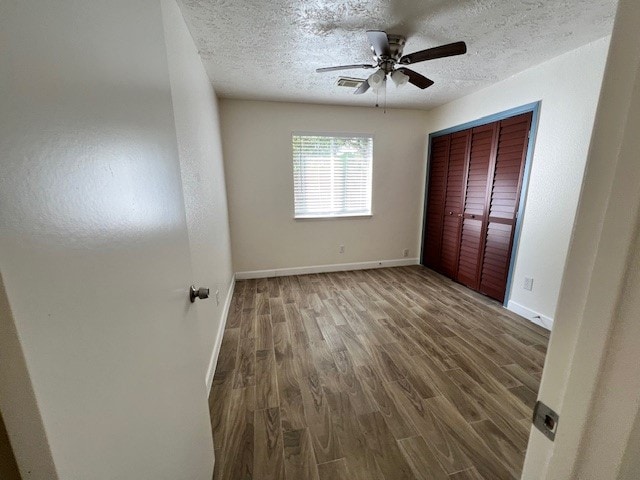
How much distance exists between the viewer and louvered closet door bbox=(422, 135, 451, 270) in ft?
11.5

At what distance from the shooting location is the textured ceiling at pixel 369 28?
60.6 inches

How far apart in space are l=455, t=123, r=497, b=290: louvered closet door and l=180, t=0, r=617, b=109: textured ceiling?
2.02ft

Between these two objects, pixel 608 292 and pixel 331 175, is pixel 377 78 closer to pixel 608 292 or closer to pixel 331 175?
pixel 331 175

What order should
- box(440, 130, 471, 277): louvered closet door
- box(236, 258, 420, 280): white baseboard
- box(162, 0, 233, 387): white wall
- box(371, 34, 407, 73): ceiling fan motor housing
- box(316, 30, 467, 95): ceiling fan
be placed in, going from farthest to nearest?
box(236, 258, 420, 280): white baseboard
box(440, 130, 471, 277): louvered closet door
box(371, 34, 407, 73): ceiling fan motor housing
box(316, 30, 467, 95): ceiling fan
box(162, 0, 233, 387): white wall

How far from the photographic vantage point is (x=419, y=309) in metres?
2.70

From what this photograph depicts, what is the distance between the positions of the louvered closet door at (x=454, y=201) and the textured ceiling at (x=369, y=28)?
76cm

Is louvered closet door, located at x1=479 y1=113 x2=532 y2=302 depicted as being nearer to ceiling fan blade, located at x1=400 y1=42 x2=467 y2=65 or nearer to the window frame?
ceiling fan blade, located at x1=400 y1=42 x2=467 y2=65

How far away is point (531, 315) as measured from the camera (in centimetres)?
246

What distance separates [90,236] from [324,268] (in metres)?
3.50

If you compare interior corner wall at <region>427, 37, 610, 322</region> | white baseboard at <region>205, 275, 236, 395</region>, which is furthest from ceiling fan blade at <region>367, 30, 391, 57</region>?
white baseboard at <region>205, 275, 236, 395</region>

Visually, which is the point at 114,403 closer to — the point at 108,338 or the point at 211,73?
the point at 108,338

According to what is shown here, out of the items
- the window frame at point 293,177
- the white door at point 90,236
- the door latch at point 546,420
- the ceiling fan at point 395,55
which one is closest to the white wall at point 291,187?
the window frame at point 293,177

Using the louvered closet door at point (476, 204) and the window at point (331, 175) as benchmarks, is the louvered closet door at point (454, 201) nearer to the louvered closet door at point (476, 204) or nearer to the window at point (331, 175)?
the louvered closet door at point (476, 204)

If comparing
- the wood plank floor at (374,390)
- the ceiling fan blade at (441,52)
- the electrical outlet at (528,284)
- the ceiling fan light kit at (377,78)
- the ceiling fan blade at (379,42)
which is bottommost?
the wood plank floor at (374,390)
